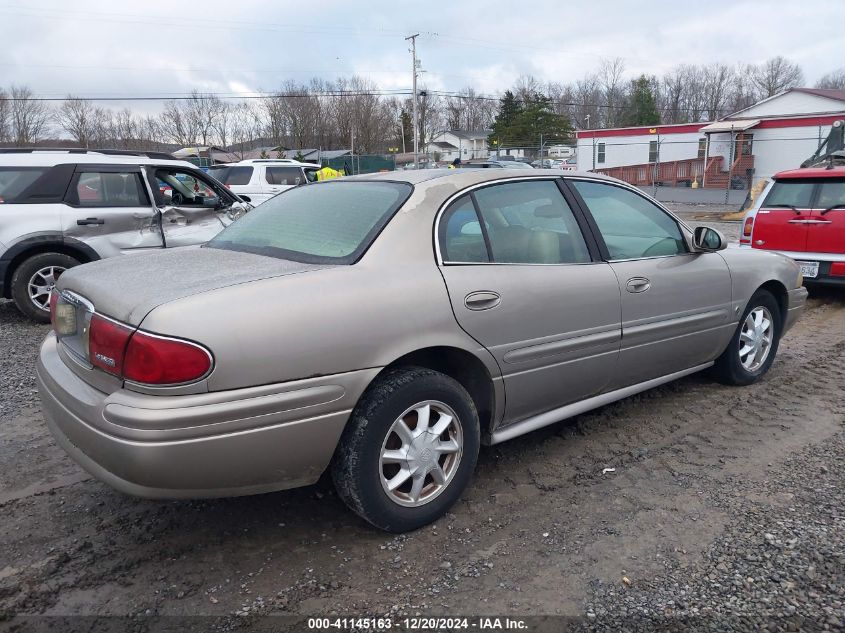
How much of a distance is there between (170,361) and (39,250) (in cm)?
574

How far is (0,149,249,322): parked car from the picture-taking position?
6895 millimetres

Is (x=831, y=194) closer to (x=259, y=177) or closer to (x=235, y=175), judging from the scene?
(x=259, y=177)

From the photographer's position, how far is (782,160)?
31.4 metres

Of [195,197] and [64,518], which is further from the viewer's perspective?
[195,197]

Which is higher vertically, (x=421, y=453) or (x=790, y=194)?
(x=790, y=194)

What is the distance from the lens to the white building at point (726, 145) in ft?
101

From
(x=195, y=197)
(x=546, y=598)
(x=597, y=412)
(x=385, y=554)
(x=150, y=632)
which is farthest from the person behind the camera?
(x=195, y=197)

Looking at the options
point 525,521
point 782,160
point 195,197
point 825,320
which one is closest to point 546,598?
point 525,521

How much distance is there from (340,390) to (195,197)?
6.29m

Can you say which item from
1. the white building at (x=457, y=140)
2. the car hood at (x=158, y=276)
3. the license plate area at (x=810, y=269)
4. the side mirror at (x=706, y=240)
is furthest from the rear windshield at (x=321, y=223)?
the white building at (x=457, y=140)

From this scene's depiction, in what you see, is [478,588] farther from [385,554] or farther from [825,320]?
[825,320]

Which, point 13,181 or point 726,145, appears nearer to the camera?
point 13,181

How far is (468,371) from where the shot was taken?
316 cm

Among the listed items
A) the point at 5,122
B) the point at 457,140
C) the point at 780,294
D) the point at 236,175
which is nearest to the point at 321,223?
the point at 780,294
